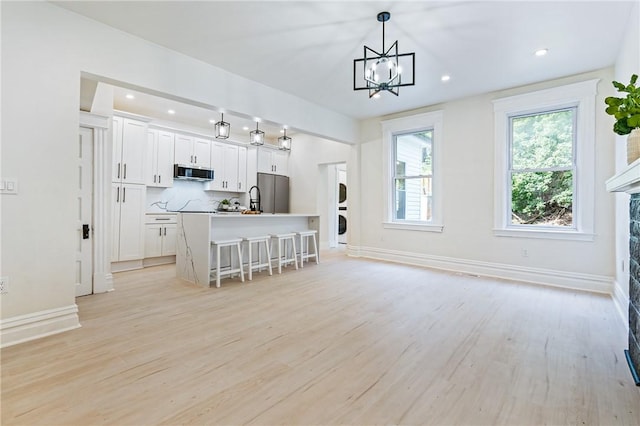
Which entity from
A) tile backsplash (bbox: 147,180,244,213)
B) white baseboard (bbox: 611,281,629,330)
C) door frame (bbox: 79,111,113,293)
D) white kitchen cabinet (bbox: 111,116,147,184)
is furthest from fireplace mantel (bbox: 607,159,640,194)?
tile backsplash (bbox: 147,180,244,213)

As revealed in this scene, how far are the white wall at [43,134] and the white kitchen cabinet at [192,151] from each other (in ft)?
9.98

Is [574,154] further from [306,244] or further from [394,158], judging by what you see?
[306,244]

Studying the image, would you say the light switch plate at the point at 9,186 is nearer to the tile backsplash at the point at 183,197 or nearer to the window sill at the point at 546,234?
the tile backsplash at the point at 183,197

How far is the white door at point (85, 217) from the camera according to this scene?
3.52 meters

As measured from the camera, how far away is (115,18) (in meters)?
2.83

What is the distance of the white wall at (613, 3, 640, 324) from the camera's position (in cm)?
272

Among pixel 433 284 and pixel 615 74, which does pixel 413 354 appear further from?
pixel 615 74

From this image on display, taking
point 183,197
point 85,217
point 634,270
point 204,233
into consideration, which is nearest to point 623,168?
point 634,270

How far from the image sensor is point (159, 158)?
567 centimetres

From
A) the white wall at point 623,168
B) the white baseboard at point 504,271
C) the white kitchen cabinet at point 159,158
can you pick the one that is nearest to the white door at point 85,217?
the white kitchen cabinet at point 159,158

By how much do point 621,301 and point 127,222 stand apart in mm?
6678

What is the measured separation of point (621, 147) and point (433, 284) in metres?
2.55

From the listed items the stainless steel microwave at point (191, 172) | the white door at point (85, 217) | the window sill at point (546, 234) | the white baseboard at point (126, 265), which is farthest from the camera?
the stainless steel microwave at point (191, 172)

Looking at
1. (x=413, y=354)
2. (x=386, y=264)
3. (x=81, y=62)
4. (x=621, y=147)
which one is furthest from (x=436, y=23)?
(x=386, y=264)
